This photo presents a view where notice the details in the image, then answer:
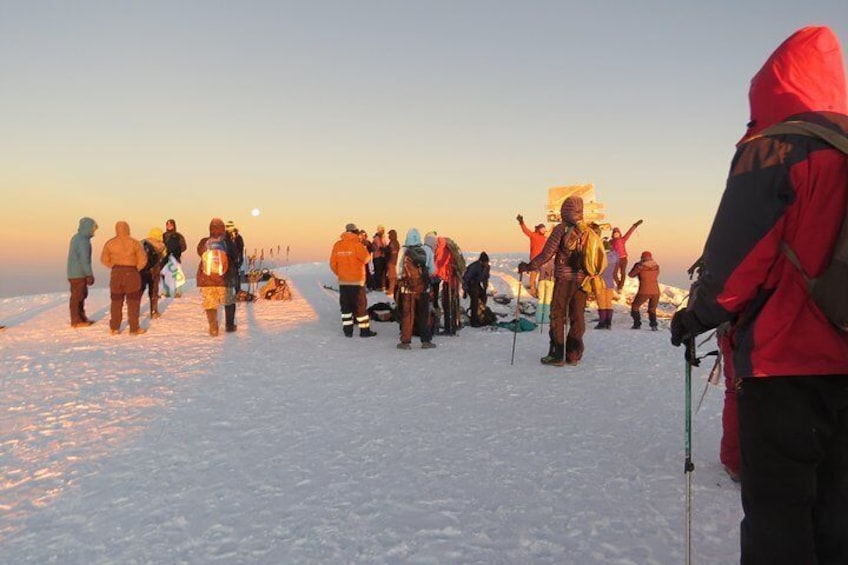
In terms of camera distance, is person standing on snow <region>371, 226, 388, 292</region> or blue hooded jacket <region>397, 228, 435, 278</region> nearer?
blue hooded jacket <region>397, 228, 435, 278</region>

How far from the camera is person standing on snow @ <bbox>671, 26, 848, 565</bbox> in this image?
5.97 feet

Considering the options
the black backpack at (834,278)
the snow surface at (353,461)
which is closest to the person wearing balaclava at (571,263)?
the snow surface at (353,461)

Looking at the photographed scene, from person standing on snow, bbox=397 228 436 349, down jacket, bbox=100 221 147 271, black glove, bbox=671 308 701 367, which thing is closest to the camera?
black glove, bbox=671 308 701 367

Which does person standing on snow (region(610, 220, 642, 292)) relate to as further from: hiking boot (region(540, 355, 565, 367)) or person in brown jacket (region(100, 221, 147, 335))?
person in brown jacket (region(100, 221, 147, 335))

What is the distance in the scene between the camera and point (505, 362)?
7949 millimetres

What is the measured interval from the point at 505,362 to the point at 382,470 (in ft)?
14.5

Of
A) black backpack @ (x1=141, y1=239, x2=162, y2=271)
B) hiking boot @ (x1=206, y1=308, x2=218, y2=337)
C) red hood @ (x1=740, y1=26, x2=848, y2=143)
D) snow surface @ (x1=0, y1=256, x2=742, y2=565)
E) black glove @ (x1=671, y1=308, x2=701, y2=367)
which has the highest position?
red hood @ (x1=740, y1=26, x2=848, y2=143)

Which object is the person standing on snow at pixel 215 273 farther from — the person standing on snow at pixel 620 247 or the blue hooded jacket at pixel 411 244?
the person standing on snow at pixel 620 247

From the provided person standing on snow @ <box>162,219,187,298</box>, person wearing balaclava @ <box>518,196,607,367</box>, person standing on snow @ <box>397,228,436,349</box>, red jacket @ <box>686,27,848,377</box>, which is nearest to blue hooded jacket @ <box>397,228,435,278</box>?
person standing on snow @ <box>397,228,436,349</box>

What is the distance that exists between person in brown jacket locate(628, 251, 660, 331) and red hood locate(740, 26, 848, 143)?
11.0 m

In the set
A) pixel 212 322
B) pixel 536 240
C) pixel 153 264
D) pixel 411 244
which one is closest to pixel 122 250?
pixel 212 322

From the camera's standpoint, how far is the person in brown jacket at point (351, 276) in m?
10.1

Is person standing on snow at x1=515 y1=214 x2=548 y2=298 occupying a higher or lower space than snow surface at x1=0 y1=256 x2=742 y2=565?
higher

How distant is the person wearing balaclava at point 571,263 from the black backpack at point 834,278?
548 centimetres
